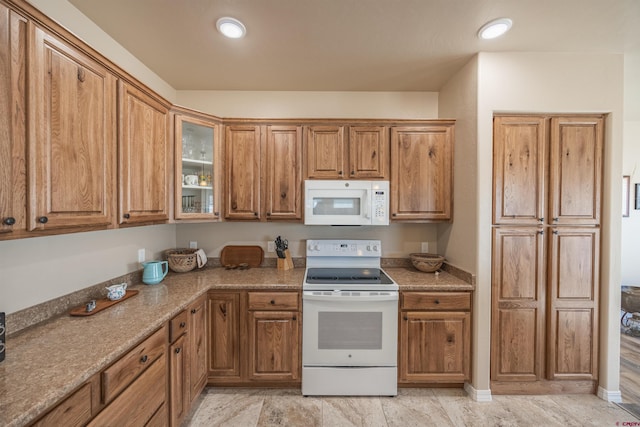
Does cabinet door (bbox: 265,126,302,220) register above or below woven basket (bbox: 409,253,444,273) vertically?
above

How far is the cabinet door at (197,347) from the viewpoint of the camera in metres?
1.81

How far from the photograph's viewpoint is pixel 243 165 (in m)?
2.43

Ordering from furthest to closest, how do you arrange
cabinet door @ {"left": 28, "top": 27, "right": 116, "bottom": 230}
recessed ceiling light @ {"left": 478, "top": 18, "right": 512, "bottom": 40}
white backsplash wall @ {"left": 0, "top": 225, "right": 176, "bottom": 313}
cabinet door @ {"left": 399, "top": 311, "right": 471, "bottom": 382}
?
cabinet door @ {"left": 399, "top": 311, "right": 471, "bottom": 382} → recessed ceiling light @ {"left": 478, "top": 18, "right": 512, "bottom": 40} → white backsplash wall @ {"left": 0, "top": 225, "right": 176, "bottom": 313} → cabinet door @ {"left": 28, "top": 27, "right": 116, "bottom": 230}

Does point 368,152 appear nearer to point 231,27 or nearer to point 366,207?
point 366,207

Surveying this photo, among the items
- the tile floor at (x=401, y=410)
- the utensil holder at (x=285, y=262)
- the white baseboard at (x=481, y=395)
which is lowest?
the tile floor at (x=401, y=410)

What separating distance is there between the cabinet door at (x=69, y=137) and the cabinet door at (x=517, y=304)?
2.70 metres

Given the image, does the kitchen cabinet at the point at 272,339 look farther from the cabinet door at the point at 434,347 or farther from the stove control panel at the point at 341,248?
the cabinet door at the point at 434,347

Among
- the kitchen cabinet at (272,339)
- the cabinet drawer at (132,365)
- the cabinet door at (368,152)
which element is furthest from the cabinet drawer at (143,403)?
the cabinet door at (368,152)

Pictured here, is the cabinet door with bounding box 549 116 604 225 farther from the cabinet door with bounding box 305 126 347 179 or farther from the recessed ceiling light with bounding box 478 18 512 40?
the cabinet door with bounding box 305 126 347 179

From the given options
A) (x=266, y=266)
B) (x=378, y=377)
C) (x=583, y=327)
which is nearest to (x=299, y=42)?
(x=266, y=266)

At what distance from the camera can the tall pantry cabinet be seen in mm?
2039

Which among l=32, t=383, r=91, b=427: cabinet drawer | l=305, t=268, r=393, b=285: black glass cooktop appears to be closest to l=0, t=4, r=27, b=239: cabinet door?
l=32, t=383, r=91, b=427: cabinet drawer

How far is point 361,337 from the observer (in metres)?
2.07

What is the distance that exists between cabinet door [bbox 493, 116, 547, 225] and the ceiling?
0.60 m
